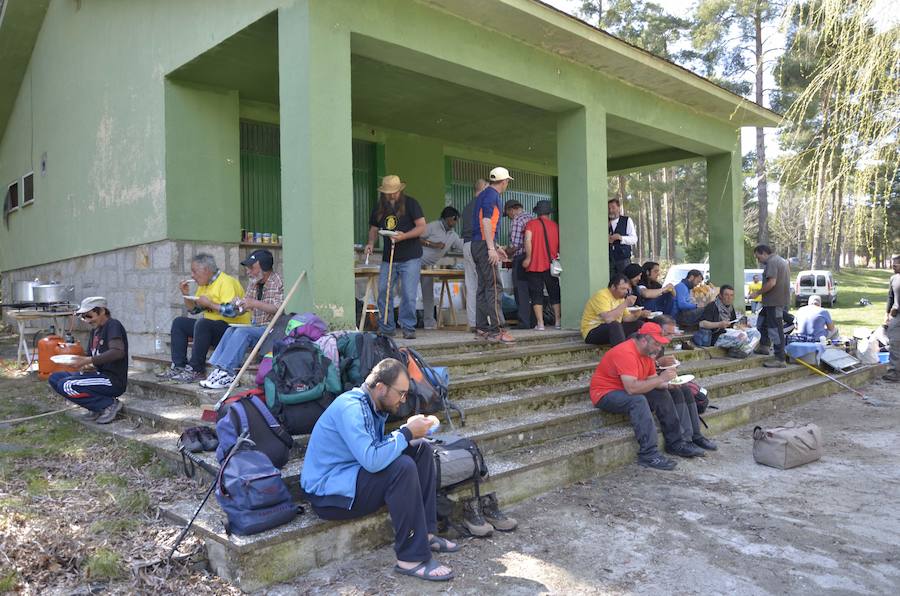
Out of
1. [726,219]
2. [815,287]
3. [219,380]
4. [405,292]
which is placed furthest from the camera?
[815,287]

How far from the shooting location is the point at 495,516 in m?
4.26

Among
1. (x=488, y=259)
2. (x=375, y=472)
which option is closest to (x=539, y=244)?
(x=488, y=259)

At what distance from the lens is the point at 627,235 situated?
9.55m

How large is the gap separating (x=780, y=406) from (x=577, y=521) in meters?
4.95

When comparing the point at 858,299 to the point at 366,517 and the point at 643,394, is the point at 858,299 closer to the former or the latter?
the point at 643,394

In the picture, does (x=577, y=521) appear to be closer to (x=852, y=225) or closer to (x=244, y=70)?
(x=852, y=225)

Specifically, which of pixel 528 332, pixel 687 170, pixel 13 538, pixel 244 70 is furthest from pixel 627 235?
pixel 687 170

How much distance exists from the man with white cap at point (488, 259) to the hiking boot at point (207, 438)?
3162 millimetres

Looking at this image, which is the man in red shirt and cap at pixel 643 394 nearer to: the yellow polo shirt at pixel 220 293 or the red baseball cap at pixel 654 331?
the red baseball cap at pixel 654 331

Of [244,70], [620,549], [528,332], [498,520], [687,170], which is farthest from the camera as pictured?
[687,170]

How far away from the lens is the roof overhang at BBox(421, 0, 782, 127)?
681cm

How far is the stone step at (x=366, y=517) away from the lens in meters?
3.42

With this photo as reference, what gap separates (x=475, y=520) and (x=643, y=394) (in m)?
2.41

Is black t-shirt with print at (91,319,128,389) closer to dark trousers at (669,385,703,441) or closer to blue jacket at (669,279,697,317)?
dark trousers at (669,385,703,441)
